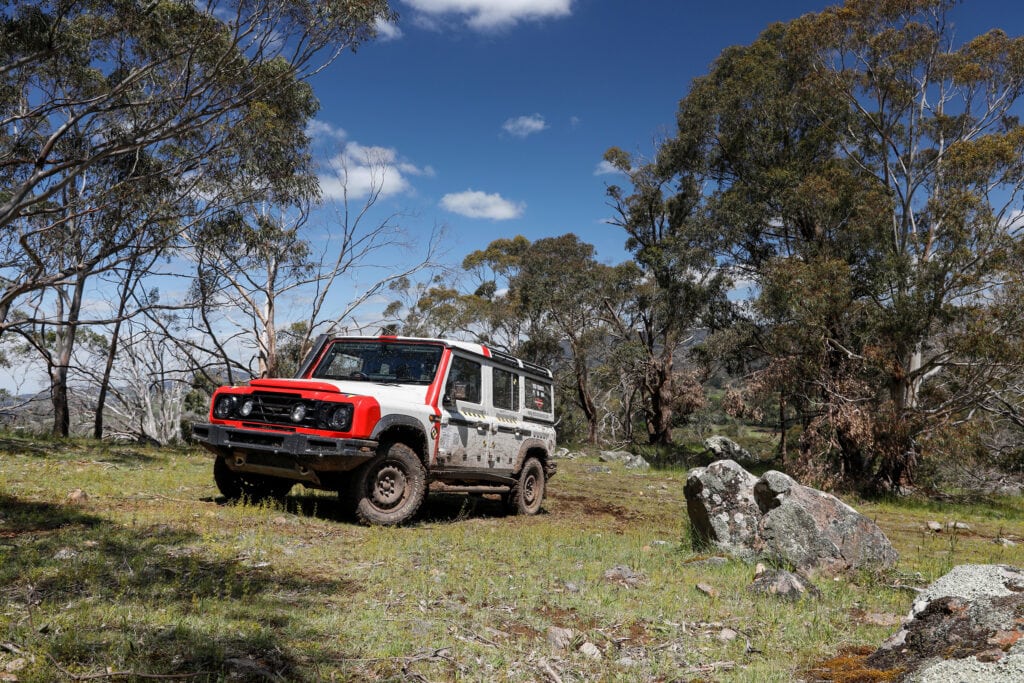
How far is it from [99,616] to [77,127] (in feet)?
60.7

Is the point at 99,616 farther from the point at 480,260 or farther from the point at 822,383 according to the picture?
the point at 480,260

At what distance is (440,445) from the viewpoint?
7.95 metres

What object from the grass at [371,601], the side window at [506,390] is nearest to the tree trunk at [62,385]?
the grass at [371,601]

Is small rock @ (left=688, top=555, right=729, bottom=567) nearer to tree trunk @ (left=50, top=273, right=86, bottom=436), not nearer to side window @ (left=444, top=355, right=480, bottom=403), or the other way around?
side window @ (left=444, top=355, right=480, bottom=403)

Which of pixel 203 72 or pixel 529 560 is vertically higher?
pixel 203 72

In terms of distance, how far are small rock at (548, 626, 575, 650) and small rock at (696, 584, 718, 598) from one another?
151 centimetres

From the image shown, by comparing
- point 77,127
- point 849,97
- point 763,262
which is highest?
point 849,97

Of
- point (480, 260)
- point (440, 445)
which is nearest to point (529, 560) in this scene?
point (440, 445)

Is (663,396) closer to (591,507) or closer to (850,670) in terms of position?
Answer: (591,507)

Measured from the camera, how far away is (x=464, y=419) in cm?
838

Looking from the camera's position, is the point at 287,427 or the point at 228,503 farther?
the point at 228,503

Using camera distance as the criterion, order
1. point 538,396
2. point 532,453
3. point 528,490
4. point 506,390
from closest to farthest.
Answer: point 506,390 → point 528,490 → point 532,453 → point 538,396

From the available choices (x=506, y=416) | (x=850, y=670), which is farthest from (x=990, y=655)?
(x=506, y=416)

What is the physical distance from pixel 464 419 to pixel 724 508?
3.21 meters
